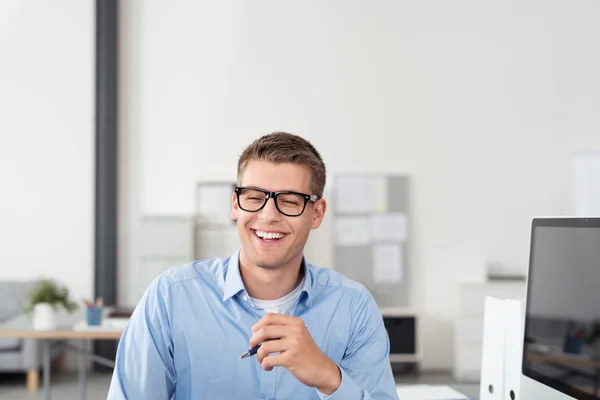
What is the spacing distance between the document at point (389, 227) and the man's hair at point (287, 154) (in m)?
5.37

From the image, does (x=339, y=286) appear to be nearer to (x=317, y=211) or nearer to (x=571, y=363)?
(x=317, y=211)

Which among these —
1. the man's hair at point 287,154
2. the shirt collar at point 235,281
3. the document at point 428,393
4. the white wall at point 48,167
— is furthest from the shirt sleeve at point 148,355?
the white wall at point 48,167

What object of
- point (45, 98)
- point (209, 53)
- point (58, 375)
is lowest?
point (58, 375)

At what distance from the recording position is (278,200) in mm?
1847

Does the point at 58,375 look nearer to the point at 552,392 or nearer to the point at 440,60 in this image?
the point at 440,60

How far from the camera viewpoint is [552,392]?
6.35 feet

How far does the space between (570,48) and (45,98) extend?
16.1 ft

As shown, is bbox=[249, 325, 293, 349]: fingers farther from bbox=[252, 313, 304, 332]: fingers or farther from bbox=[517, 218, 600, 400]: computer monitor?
bbox=[517, 218, 600, 400]: computer monitor

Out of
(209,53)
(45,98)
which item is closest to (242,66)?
(209,53)

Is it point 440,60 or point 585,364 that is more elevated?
point 440,60

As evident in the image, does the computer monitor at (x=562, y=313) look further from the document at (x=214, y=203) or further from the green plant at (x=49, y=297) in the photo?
the document at (x=214, y=203)

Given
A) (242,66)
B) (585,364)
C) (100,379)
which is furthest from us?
(242,66)

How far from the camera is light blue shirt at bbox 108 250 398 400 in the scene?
1.84 metres

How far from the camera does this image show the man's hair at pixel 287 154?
1.86 meters
